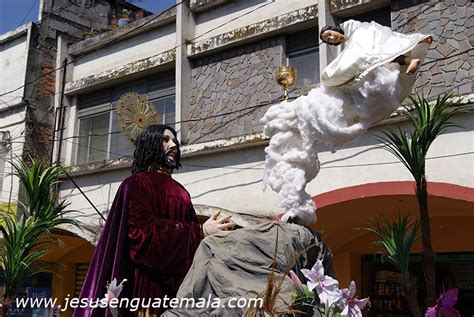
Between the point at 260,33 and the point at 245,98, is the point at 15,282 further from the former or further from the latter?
the point at 260,33

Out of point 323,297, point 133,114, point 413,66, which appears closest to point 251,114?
point 133,114

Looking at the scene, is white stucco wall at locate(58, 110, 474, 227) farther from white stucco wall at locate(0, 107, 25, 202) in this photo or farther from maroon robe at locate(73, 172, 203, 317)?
maroon robe at locate(73, 172, 203, 317)

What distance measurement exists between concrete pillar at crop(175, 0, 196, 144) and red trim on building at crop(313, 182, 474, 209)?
107 inches

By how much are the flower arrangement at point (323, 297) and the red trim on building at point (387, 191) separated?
3936mm

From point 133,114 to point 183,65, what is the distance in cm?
109

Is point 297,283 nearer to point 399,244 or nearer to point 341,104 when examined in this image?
point 341,104

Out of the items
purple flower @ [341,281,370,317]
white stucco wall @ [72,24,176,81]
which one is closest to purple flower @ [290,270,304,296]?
purple flower @ [341,281,370,317]

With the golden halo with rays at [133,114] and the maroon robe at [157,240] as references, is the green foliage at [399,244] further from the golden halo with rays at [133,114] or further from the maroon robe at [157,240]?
the golden halo with rays at [133,114]

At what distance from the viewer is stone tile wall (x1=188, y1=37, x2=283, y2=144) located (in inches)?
316

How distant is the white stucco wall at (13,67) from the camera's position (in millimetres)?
10859

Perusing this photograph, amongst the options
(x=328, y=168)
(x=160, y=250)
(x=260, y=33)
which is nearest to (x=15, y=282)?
(x=160, y=250)

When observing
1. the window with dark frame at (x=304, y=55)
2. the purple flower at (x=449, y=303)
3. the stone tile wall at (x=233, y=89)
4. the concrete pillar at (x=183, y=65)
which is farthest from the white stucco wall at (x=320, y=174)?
the purple flower at (x=449, y=303)

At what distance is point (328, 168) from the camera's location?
7094mm

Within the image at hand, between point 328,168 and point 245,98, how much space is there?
1744 mm
